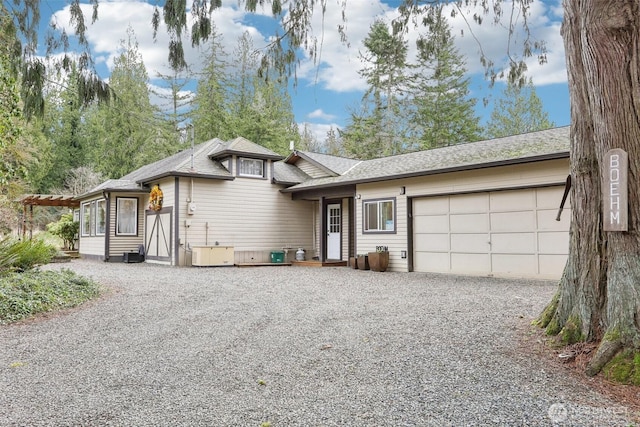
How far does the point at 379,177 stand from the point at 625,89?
8.08 metres

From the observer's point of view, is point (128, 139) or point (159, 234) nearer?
point (159, 234)

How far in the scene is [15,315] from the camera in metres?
5.28

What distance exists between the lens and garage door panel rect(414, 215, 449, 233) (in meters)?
10.4

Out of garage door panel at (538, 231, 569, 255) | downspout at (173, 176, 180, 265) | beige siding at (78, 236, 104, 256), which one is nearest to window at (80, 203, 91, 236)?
beige siding at (78, 236, 104, 256)

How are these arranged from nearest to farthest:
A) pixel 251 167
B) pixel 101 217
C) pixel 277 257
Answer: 1. pixel 277 257
2. pixel 251 167
3. pixel 101 217

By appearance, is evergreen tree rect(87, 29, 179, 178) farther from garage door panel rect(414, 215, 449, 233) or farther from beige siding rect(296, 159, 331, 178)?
garage door panel rect(414, 215, 449, 233)

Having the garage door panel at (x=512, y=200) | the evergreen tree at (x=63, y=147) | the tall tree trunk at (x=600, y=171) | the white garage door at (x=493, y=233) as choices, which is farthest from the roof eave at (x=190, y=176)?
the evergreen tree at (x=63, y=147)

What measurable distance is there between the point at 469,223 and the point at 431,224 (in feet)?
3.22

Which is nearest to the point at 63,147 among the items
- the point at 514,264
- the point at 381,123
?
the point at 381,123

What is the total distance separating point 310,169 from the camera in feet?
51.5

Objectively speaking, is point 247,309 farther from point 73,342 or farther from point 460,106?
point 460,106

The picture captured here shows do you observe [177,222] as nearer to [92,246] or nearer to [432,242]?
[92,246]

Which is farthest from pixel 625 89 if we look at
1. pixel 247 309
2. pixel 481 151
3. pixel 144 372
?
pixel 481 151

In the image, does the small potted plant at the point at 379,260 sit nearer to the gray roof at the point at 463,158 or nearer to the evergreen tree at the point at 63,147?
the gray roof at the point at 463,158
